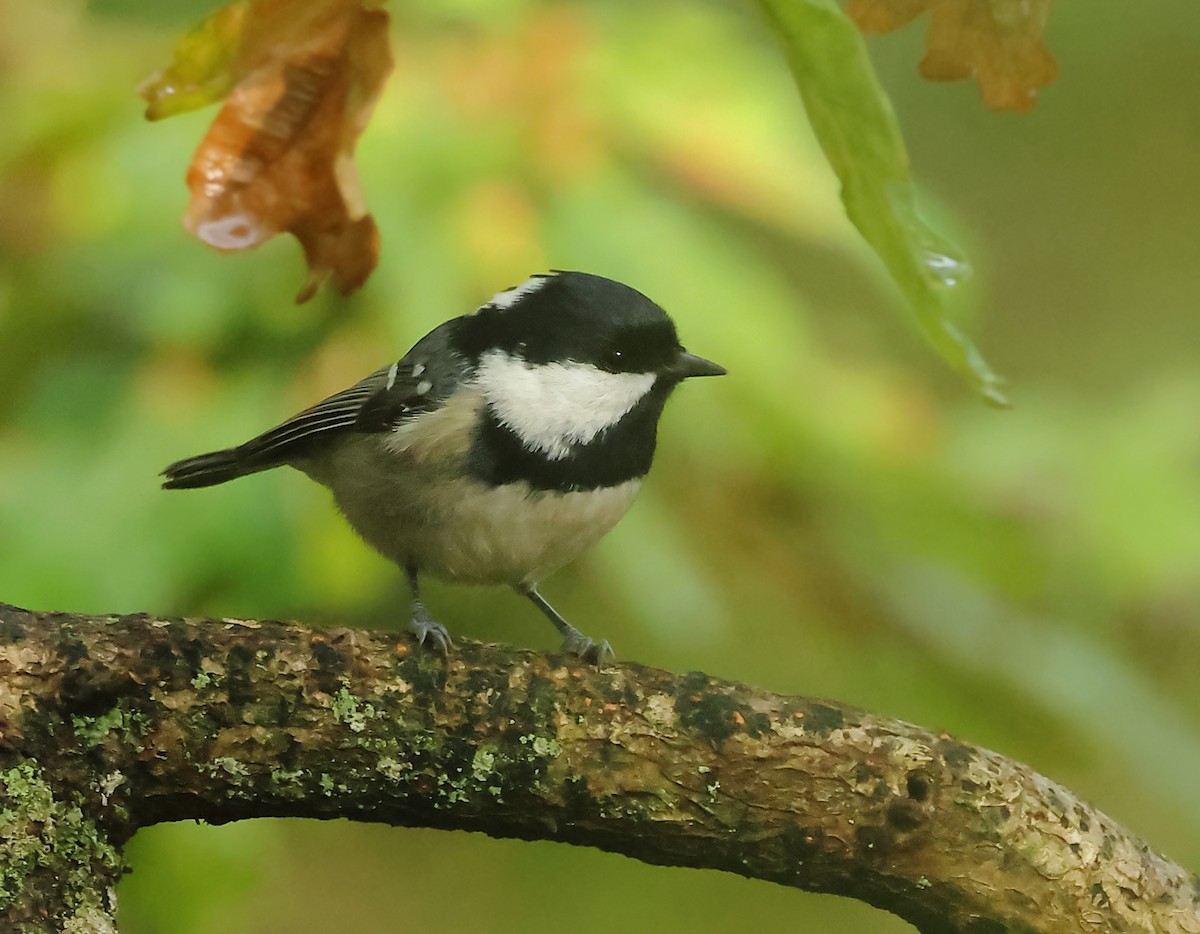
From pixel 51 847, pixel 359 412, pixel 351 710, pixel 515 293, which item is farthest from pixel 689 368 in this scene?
Result: pixel 51 847

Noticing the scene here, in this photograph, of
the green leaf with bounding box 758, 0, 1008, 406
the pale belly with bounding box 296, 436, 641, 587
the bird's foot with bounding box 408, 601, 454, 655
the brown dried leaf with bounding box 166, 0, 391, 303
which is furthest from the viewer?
the pale belly with bounding box 296, 436, 641, 587

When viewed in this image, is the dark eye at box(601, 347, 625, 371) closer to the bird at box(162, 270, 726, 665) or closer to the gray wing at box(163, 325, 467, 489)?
the bird at box(162, 270, 726, 665)

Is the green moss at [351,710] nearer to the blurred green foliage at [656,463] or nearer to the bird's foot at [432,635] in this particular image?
the bird's foot at [432,635]

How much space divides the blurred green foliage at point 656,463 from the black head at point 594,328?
3.1 inches

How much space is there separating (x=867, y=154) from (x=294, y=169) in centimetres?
31

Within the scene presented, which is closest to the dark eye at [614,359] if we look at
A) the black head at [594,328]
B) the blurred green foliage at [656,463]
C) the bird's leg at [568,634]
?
the black head at [594,328]

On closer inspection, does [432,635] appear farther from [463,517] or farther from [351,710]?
[463,517]

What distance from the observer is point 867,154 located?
1.43 feet

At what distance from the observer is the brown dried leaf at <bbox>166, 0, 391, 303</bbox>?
22.6 inches

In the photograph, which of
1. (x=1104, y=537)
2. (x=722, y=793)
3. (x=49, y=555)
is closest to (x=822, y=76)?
(x=722, y=793)

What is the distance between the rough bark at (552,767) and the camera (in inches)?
25.1

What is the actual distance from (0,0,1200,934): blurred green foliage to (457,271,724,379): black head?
0.08 m

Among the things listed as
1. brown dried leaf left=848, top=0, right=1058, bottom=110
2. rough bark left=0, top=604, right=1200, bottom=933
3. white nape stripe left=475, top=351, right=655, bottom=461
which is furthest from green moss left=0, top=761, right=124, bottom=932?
brown dried leaf left=848, top=0, right=1058, bottom=110

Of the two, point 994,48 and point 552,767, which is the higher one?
point 994,48
